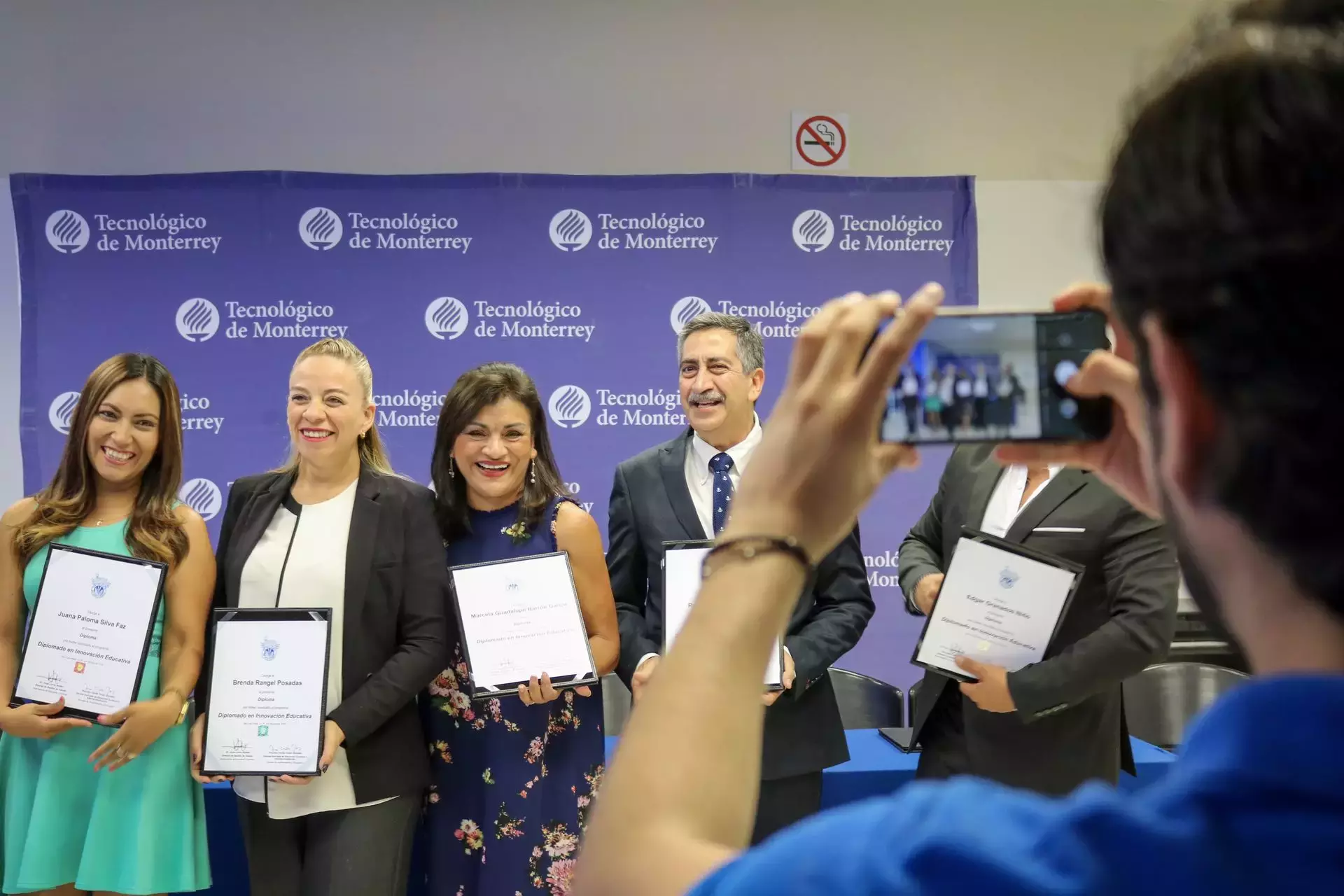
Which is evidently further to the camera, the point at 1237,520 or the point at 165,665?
the point at 165,665

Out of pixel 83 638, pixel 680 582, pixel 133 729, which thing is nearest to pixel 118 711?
pixel 133 729

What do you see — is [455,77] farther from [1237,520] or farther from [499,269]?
[1237,520]

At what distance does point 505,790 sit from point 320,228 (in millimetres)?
3332

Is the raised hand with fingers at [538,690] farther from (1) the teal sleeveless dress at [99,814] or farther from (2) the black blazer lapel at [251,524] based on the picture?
(1) the teal sleeveless dress at [99,814]

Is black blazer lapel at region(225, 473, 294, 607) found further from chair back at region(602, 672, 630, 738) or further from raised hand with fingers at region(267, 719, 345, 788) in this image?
chair back at region(602, 672, 630, 738)

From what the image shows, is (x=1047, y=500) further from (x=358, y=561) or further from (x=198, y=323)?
(x=198, y=323)

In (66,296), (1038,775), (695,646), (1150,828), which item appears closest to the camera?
(1150,828)

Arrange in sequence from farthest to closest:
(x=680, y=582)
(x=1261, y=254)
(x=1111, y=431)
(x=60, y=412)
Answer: (x=60, y=412) < (x=680, y=582) < (x=1111, y=431) < (x=1261, y=254)

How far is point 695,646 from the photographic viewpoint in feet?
1.87

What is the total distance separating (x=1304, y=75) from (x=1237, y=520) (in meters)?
0.19

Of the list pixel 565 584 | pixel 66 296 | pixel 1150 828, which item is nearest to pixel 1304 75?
pixel 1150 828

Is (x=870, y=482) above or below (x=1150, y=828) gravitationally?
above

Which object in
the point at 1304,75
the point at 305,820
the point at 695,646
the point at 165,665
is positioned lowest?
the point at 305,820

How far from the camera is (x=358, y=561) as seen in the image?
2.85 metres
